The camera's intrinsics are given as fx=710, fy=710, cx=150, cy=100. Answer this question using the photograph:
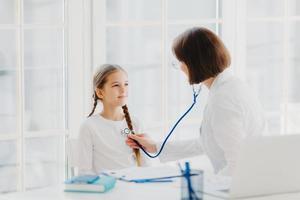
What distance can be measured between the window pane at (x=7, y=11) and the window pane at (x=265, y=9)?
1551 millimetres

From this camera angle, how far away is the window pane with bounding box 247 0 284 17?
176 inches

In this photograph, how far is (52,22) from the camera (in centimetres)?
378

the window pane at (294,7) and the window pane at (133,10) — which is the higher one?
the window pane at (294,7)

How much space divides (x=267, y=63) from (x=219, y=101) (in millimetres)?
1833

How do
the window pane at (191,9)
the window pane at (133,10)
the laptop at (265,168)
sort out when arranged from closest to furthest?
the laptop at (265,168), the window pane at (133,10), the window pane at (191,9)

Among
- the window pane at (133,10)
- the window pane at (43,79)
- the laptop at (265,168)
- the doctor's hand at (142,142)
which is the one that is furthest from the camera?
the window pane at (133,10)

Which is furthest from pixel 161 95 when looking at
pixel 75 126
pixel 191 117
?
pixel 75 126

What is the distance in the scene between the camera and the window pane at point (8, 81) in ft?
11.9

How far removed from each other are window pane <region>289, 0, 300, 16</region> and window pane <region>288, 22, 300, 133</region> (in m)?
0.07

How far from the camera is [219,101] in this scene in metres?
2.76

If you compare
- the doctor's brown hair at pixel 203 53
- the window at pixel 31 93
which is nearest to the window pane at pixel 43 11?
the window at pixel 31 93

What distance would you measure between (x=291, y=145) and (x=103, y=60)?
6.17ft

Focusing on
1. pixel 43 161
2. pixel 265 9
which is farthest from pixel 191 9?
pixel 43 161

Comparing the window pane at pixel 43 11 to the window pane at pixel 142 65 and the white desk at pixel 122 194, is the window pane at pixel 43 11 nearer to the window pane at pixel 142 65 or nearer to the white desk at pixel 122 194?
the window pane at pixel 142 65
